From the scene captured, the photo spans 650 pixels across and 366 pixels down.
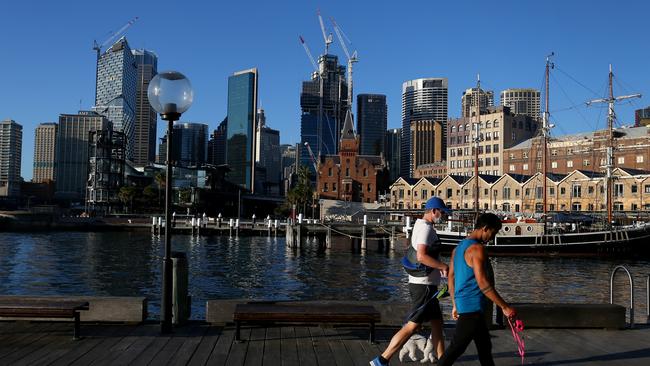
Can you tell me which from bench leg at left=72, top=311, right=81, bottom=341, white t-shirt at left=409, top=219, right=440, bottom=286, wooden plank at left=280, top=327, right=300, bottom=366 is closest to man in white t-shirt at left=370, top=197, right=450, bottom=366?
white t-shirt at left=409, top=219, right=440, bottom=286

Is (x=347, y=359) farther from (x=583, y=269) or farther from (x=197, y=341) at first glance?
(x=583, y=269)

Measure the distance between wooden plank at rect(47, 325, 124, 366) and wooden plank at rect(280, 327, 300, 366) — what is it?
3.04 m

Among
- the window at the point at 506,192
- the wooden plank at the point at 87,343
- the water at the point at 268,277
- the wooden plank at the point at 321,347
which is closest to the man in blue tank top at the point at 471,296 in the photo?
the wooden plank at the point at 321,347

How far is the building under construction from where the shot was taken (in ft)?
482

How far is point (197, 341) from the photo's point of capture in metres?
10.0

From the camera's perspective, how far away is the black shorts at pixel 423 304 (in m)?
8.33

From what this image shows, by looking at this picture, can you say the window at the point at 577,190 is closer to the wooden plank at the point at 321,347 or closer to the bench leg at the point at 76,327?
the wooden plank at the point at 321,347

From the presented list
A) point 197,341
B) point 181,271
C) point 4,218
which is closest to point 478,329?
point 197,341

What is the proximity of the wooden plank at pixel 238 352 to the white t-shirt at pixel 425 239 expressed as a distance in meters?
2.86

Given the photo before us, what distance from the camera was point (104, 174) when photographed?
14700 cm

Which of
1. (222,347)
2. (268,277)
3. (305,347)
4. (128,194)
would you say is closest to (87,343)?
(222,347)

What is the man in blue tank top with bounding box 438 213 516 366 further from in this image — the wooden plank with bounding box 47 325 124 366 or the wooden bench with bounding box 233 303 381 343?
the wooden plank with bounding box 47 325 124 366

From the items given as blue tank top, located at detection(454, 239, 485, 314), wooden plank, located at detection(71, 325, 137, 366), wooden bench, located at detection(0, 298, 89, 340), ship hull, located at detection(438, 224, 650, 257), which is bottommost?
ship hull, located at detection(438, 224, 650, 257)

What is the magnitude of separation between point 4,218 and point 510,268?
94.5m
